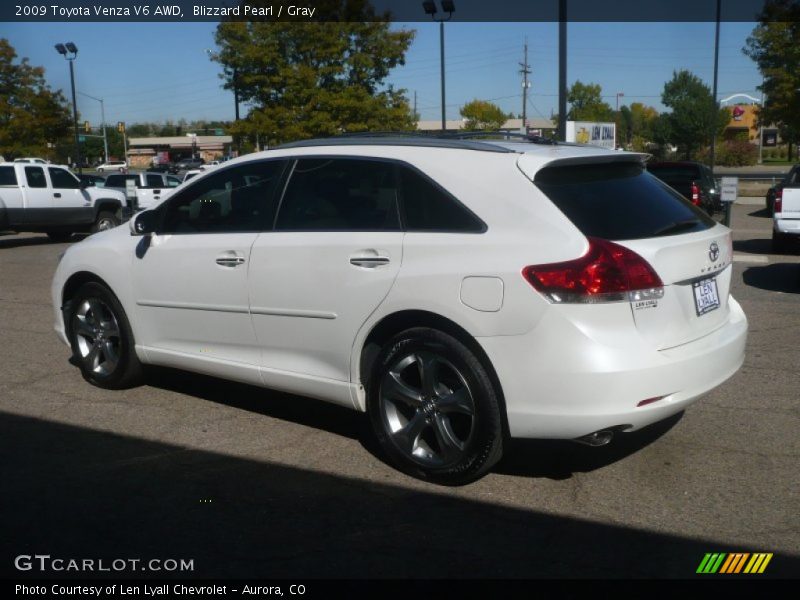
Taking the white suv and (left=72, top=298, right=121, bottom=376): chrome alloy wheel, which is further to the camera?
(left=72, top=298, right=121, bottom=376): chrome alloy wheel

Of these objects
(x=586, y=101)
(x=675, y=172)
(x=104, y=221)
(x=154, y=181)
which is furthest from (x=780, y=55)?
(x=586, y=101)

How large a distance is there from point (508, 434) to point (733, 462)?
1393 mm

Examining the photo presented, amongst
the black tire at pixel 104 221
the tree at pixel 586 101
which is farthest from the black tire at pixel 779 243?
the tree at pixel 586 101

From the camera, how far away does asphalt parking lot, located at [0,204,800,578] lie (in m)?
3.70

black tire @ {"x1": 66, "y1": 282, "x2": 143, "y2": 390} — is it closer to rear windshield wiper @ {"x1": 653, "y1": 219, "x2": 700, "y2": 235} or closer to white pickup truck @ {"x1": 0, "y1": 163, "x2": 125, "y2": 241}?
rear windshield wiper @ {"x1": 653, "y1": 219, "x2": 700, "y2": 235}

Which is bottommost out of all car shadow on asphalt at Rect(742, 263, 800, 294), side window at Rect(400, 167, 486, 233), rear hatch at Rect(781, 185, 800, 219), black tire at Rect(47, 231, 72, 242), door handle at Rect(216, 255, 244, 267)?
black tire at Rect(47, 231, 72, 242)

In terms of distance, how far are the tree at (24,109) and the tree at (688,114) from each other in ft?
149

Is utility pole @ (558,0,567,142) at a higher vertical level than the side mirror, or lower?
higher

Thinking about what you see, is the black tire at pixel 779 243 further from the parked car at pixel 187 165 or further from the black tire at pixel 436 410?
the parked car at pixel 187 165

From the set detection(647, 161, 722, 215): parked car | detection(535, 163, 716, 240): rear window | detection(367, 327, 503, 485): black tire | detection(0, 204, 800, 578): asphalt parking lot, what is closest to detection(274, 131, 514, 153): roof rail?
detection(535, 163, 716, 240): rear window

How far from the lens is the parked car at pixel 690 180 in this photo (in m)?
20.3

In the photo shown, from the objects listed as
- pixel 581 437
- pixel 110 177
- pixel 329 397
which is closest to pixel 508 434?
pixel 581 437

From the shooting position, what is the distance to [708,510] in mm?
4133

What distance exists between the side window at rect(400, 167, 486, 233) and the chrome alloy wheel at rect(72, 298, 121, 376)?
255cm
